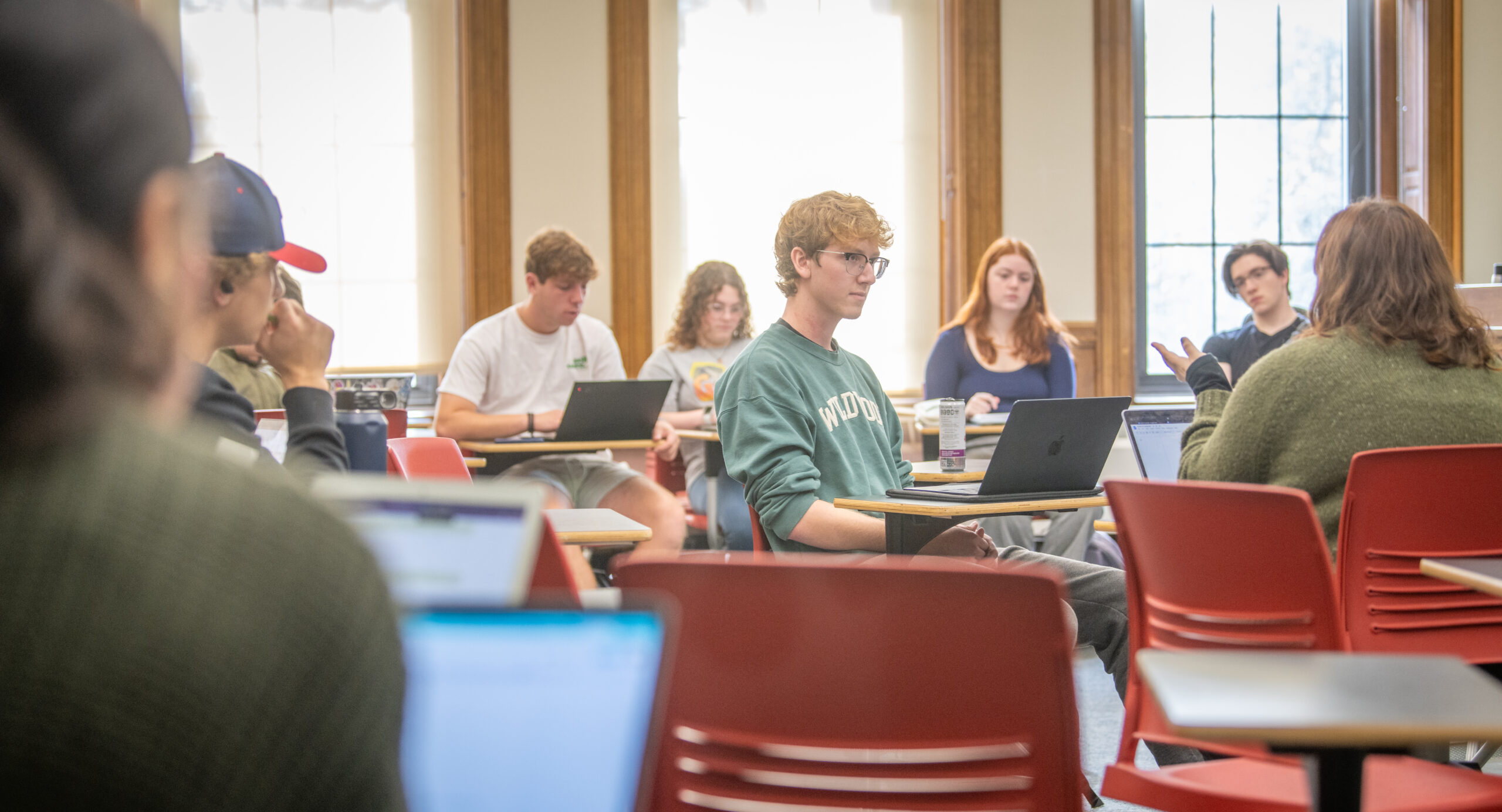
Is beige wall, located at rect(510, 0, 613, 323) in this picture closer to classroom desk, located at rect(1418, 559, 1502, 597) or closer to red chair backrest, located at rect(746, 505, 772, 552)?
red chair backrest, located at rect(746, 505, 772, 552)

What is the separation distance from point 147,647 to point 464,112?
224 inches

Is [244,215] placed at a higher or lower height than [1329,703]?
higher

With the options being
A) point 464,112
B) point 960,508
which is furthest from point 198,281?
point 464,112

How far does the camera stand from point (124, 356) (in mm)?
460

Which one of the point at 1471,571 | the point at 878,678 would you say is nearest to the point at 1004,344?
the point at 1471,571

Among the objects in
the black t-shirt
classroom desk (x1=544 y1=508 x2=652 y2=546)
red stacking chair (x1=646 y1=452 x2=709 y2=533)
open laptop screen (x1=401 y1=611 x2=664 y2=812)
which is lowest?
red stacking chair (x1=646 y1=452 x2=709 y2=533)

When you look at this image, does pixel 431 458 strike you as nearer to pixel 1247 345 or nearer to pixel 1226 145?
pixel 1247 345

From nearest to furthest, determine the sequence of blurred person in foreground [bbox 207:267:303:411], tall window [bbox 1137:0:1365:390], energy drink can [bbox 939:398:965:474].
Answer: energy drink can [bbox 939:398:965:474]
blurred person in foreground [bbox 207:267:303:411]
tall window [bbox 1137:0:1365:390]

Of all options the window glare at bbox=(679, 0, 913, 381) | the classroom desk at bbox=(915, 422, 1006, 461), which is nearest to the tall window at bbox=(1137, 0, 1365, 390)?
the window glare at bbox=(679, 0, 913, 381)

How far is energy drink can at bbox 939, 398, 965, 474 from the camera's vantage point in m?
3.03

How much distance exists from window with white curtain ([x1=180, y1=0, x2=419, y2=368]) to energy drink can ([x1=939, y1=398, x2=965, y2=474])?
3.62m

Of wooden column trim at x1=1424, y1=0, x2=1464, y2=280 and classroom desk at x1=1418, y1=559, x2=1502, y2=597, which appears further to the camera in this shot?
wooden column trim at x1=1424, y1=0, x2=1464, y2=280

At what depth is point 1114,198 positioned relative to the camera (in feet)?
20.4

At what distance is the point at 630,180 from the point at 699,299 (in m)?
1.33
